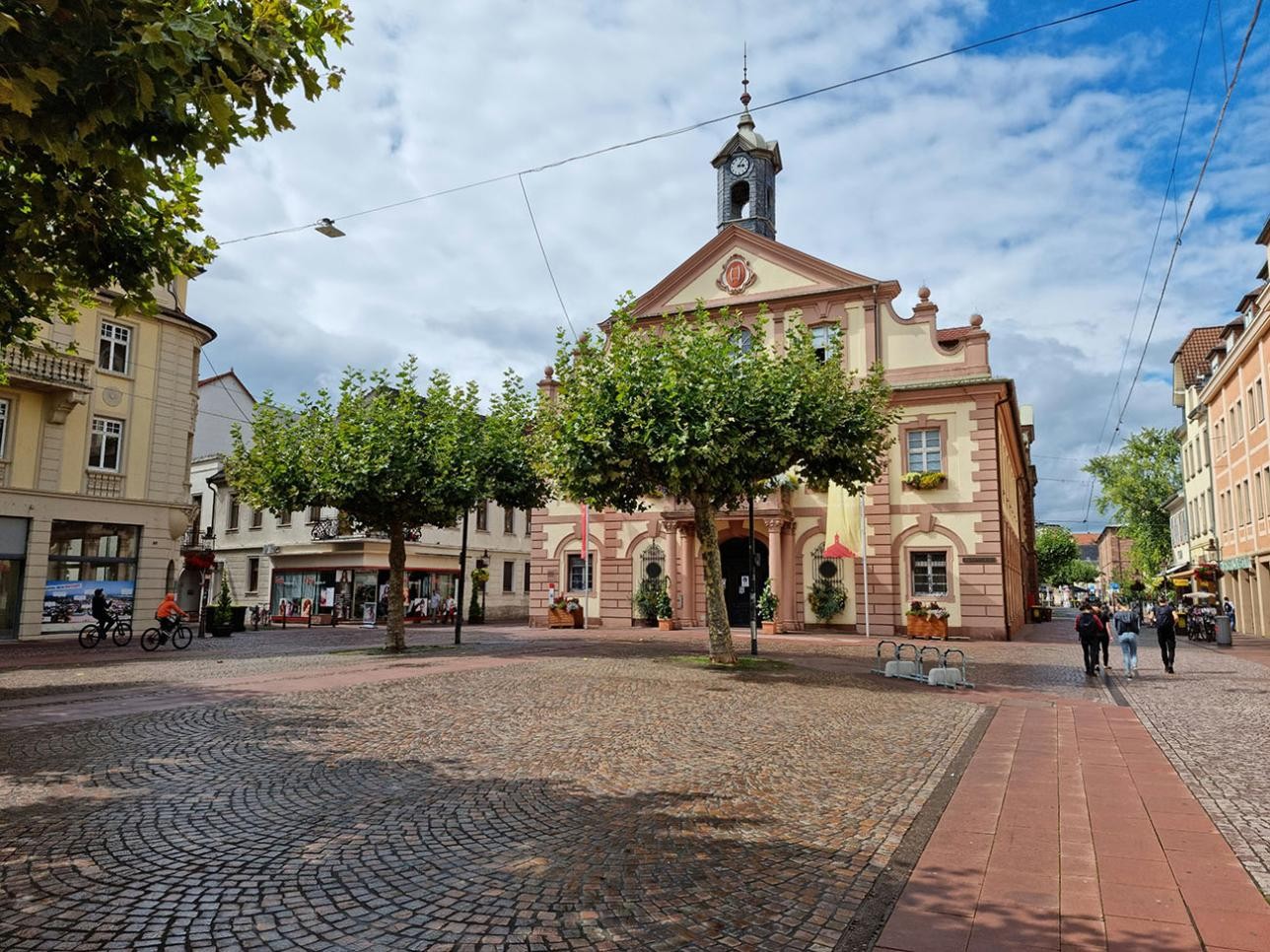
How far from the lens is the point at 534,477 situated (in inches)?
893

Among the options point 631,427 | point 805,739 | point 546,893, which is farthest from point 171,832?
point 631,427

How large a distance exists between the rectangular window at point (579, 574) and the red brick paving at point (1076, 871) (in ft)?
83.6

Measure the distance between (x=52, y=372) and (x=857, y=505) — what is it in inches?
956

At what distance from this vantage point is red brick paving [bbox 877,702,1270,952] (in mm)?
4250

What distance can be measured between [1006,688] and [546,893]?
1209cm

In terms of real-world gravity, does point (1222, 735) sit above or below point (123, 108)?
below

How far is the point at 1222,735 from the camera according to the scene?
10.1 metres

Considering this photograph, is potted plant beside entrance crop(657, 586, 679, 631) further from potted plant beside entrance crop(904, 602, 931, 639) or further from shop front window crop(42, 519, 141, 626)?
shop front window crop(42, 519, 141, 626)

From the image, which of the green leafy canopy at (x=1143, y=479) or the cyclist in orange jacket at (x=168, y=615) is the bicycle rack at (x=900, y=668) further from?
the green leafy canopy at (x=1143, y=479)

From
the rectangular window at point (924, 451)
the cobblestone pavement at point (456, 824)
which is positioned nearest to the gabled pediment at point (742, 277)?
the rectangular window at point (924, 451)

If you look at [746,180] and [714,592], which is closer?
[714,592]

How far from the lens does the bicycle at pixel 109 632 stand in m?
23.2

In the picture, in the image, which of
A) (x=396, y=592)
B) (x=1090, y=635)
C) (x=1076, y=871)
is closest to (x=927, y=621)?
(x=1090, y=635)

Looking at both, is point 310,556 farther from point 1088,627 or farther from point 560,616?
point 1088,627
